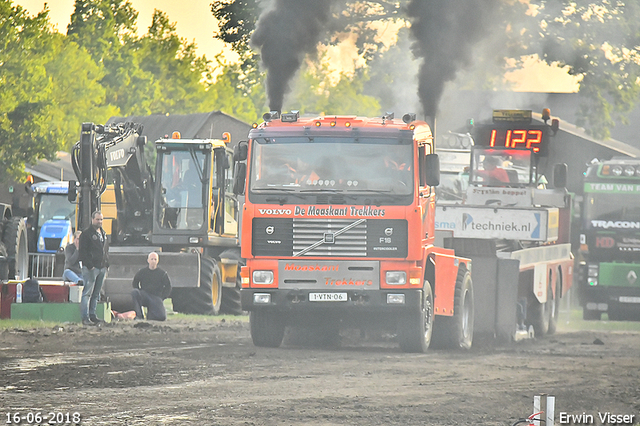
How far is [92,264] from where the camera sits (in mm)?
20781

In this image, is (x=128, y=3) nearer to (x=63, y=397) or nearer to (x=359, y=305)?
(x=359, y=305)

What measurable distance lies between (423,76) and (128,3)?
1636 inches

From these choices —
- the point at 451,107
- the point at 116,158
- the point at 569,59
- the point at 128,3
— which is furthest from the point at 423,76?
the point at 128,3

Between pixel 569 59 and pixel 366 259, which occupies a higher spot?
pixel 569 59

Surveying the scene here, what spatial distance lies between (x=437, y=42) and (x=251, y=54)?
11.0 m

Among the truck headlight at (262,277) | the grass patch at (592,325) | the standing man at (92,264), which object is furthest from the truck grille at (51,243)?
the truck headlight at (262,277)

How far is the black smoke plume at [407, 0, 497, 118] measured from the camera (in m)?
28.3

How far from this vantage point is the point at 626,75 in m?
39.5

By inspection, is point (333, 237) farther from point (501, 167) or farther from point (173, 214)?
point (501, 167)

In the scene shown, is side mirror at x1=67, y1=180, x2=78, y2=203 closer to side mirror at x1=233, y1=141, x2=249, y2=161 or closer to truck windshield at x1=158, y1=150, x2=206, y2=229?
truck windshield at x1=158, y1=150, x2=206, y2=229

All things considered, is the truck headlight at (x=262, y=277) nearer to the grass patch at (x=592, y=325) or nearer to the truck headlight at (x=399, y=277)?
the truck headlight at (x=399, y=277)

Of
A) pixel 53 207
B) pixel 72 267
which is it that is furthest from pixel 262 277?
pixel 53 207

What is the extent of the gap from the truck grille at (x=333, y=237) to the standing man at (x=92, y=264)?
4765 millimetres

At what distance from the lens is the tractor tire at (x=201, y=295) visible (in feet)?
81.1
